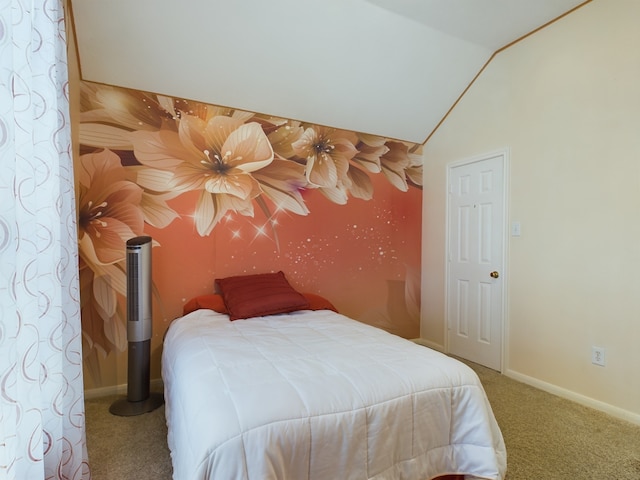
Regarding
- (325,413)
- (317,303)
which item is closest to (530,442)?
(325,413)

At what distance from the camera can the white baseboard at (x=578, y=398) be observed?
227cm

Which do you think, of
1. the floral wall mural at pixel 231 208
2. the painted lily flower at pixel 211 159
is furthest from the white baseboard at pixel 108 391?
the painted lily flower at pixel 211 159

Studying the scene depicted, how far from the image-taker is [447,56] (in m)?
3.09

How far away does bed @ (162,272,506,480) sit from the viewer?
113 cm

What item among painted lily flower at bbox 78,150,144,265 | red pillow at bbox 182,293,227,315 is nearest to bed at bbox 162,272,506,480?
red pillow at bbox 182,293,227,315

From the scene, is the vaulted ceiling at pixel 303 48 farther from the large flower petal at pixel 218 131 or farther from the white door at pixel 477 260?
the white door at pixel 477 260

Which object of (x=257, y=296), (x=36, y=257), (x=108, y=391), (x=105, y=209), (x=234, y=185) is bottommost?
(x=108, y=391)

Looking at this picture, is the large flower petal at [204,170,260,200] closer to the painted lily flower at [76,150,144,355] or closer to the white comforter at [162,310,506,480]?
the painted lily flower at [76,150,144,355]

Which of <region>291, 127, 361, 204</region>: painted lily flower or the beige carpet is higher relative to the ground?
<region>291, 127, 361, 204</region>: painted lily flower

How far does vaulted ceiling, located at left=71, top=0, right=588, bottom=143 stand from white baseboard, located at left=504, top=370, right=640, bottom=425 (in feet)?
8.85

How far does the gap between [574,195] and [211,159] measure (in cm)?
289

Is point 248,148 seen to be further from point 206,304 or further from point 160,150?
point 206,304

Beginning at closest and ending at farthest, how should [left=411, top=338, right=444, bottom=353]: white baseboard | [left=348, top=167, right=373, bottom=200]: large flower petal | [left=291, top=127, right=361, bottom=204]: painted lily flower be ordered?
[left=291, top=127, right=361, bottom=204]: painted lily flower, [left=348, top=167, right=373, bottom=200]: large flower petal, [left=411, top=338, right=444, bottom=353]: white baseboard

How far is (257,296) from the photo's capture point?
2693 millimetres
